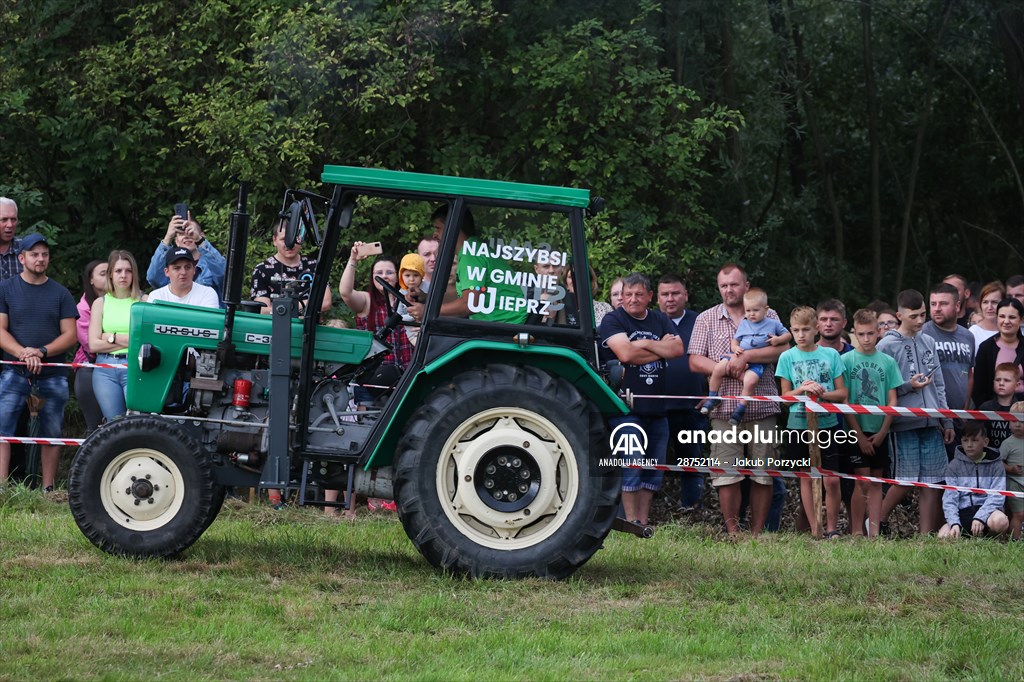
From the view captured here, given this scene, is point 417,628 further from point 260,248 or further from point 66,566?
point 260,248

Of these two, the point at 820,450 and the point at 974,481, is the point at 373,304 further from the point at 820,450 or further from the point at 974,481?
the point at 974,481

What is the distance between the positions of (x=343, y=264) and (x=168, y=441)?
1509mm

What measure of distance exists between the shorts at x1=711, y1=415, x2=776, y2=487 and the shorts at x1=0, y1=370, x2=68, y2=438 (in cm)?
A: 514

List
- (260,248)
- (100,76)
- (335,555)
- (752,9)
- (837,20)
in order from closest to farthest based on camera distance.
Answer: (335,555)
(260,248)
(100,76)
(752,9)
(837,20)

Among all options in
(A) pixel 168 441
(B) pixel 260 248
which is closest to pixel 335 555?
(A) pixel 168 441

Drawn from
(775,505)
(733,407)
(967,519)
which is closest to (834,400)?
(733,407)

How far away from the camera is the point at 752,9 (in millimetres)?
19203

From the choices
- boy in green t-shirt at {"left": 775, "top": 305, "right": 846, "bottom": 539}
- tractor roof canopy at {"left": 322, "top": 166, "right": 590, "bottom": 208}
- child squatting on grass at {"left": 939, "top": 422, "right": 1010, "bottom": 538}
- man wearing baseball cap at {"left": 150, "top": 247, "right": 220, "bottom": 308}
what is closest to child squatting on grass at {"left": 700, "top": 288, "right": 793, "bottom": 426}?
boy in green t-shirt at {"left": 775, "top": 305, "right": 846, "bottom": 539}

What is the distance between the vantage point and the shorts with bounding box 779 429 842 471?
964cm

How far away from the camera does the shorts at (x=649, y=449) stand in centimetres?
959

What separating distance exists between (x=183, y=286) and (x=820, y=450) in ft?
15.7

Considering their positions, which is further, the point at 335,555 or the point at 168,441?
the point at 335,555

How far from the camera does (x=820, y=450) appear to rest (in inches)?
379

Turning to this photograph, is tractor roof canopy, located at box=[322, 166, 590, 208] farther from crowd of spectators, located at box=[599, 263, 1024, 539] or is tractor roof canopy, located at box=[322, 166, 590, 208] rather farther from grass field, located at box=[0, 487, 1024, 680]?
crowd of spectators, located at box=[599, 263, 1024, 539]
